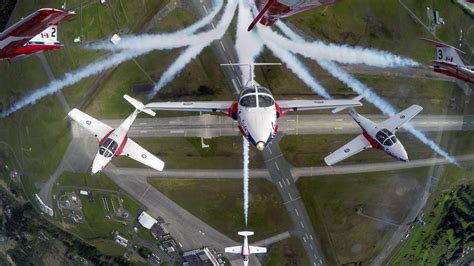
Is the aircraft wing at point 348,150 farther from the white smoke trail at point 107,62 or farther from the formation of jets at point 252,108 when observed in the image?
the white smoke trail at point 107,62

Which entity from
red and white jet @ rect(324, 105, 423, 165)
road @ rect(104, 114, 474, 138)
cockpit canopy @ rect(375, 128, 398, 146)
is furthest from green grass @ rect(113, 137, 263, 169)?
cockpit canopy @ rect(375, 128, 398, 146)

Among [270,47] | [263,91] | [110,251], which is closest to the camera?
[263,91]

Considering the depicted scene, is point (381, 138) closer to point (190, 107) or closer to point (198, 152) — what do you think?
point (190, 107)

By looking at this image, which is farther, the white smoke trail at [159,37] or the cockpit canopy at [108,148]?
the white smoke trail at [159,37]

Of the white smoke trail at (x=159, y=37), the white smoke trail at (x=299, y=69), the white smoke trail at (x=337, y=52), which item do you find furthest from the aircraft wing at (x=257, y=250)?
the white smoke trail at (x=159, y=37)

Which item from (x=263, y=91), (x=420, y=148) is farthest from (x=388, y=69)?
(x=263, y=91)

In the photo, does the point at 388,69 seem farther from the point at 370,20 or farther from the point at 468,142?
the point at 468,142

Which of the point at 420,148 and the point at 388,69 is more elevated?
Result: the point at 388,69
